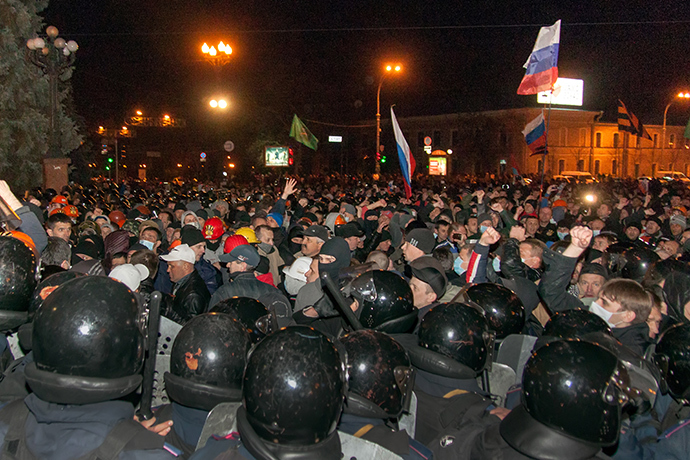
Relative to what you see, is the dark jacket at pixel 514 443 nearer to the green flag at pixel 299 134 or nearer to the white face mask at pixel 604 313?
the white face mask at pixel 604 313

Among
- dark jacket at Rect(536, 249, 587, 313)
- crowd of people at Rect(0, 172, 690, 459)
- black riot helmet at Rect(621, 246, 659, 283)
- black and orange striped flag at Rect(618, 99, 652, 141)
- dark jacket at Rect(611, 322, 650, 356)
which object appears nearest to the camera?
crowd of people at Rect(0, 172, 690, 459)

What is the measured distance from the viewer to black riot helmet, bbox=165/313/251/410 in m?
2.65

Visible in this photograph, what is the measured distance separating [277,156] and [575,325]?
34.3 m

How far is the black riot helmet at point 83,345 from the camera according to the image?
248 centimetres

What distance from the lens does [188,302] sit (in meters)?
5.34

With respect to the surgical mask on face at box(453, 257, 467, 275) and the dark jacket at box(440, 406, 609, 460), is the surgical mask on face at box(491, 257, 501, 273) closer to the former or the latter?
the surgical mask on face at box(453, 257, 467, 275)

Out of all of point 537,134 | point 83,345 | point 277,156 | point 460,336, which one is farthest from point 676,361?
point 277,156

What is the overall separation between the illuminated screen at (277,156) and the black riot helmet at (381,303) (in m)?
33.1

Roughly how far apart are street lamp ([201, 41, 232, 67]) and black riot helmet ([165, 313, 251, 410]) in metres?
15.6

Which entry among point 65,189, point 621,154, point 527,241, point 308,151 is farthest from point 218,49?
point 621,154

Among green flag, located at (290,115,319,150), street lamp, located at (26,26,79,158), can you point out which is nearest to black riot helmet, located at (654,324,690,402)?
street lamp, located at (26,26,79,158)

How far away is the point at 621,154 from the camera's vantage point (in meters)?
75.2

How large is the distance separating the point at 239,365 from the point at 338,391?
0.65 m

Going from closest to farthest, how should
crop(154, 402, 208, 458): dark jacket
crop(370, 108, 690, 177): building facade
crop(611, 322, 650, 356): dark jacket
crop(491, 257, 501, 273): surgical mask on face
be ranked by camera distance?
crop(154, 402, 208, 458): dark jacket, crop(611, 322, 650, 356): dark jacket, crop(491, 257, 501, 273): surgical mask on face, crop(370, 108, 690, 177): building facade
